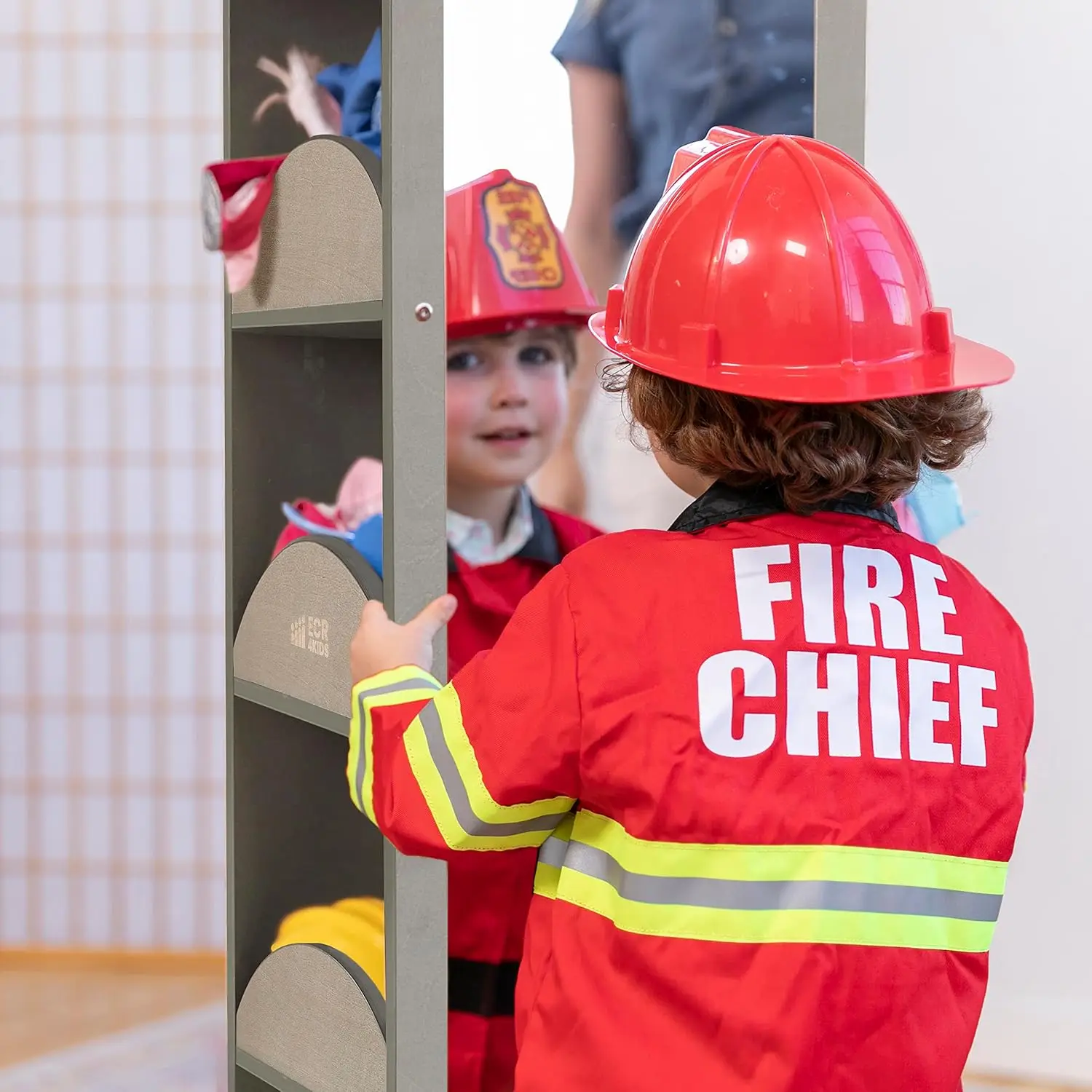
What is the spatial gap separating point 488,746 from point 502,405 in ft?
1.86

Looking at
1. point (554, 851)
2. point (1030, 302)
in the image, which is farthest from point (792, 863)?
point (1030, 302)

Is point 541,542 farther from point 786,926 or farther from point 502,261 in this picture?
point 786,926

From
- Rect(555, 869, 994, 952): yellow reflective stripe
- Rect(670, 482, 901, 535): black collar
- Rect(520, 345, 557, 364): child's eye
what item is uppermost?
Rect(520, 345, 557, 364): child's eye

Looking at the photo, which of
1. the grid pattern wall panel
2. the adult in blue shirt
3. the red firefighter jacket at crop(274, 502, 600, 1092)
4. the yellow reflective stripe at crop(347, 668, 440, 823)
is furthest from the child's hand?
the grid pattern wall panel

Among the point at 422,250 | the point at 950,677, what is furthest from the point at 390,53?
the point at 950,677

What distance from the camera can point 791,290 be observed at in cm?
74

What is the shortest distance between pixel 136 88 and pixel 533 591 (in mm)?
1670

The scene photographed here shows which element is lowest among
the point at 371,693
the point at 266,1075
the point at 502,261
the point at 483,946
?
the point at 266,1075

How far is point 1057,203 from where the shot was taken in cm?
177

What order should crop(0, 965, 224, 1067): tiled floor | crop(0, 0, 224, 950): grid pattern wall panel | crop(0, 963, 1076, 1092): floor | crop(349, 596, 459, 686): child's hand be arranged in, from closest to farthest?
crop(349, 596, 459, 686): child's hand, crop(0, 963, 1076, 1092): floor, crop(0, 965, 224, 1067): tiled floor, crop(0, 0, 224, 950): grid pattern wall panel

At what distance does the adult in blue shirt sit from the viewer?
49.5 inches

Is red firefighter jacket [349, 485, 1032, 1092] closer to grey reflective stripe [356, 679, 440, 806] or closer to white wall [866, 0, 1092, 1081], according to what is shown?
grey reflective stripe [356, 679, 440, 806]

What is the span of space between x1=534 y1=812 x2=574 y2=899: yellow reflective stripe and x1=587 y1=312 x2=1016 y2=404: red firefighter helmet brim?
265 millimetres

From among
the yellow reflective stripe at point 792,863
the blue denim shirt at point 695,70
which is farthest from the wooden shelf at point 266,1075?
the blue denim shirt at point 695,70
